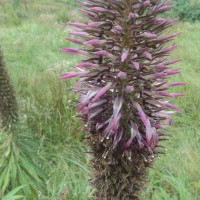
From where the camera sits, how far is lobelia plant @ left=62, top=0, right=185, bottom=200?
61.9 inches

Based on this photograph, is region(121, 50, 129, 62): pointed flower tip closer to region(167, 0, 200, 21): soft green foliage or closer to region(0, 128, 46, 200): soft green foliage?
region(0, 128, 46, 200): soft green foliage

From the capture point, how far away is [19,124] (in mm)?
3320

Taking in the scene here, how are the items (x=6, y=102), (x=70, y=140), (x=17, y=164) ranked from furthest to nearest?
(x=70, y=140), (x=17, y=164), (x=6, y=102)

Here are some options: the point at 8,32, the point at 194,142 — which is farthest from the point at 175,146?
the point at 8,32

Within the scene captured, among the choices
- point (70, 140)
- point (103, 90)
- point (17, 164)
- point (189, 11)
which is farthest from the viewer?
point (189, 11)

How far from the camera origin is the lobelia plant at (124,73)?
1572mm

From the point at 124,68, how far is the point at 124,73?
0.19 feet

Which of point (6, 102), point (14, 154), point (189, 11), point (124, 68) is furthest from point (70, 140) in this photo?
point (189, 11)

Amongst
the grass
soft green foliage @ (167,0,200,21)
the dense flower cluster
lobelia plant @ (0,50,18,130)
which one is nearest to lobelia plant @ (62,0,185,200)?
the dense flower cluster

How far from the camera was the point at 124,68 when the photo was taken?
1.61 m

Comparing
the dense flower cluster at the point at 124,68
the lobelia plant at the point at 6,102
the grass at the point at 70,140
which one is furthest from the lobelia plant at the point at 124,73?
the lobelia plant at the point at 6,102

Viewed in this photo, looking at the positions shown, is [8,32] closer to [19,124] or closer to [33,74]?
[33,74]

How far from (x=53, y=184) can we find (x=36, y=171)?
23cm

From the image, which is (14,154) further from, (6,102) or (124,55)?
(124,55)
